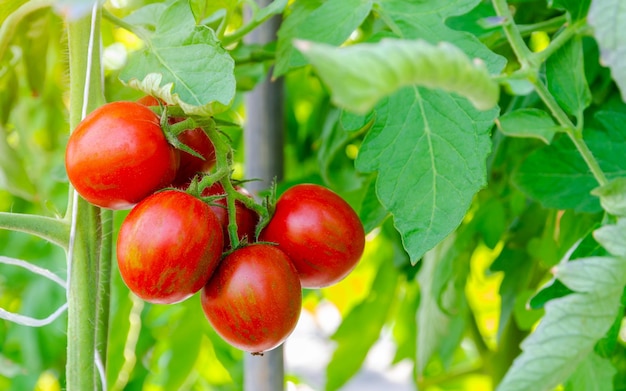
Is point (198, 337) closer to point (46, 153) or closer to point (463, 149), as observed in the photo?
point (46, 153)

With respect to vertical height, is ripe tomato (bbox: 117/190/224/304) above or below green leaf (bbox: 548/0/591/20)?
below

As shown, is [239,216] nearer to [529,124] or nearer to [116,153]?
[116,153]

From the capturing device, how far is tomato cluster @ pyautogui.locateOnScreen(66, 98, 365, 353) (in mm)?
540

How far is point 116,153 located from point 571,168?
443 mm

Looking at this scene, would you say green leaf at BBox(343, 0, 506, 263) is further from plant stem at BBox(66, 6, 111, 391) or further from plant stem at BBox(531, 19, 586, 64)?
plant stem at BBox(66, 6, 111, 391)

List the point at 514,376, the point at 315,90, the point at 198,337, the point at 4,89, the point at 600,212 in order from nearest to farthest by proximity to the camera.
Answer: the point at 514,376
the point at 600,212
the point at 4,89
the point at 198,337
the point at 315,90

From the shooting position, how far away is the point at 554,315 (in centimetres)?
46

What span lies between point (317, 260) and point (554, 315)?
0.21m

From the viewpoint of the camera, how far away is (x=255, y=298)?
1.84 feet

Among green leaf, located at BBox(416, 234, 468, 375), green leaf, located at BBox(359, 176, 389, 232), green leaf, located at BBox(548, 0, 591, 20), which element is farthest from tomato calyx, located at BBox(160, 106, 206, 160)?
green leaf, located at BBox(416, 234, 468, 375)

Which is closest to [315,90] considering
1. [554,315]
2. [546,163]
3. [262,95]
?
[262,95]

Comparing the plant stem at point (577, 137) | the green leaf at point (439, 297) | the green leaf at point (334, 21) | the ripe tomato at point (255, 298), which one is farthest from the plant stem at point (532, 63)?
the green leaf at point (439, 297)

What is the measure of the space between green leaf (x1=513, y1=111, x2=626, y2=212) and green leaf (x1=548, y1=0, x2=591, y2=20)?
126mm

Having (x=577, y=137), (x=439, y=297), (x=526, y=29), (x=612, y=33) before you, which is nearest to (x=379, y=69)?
(x=612, y=33)
